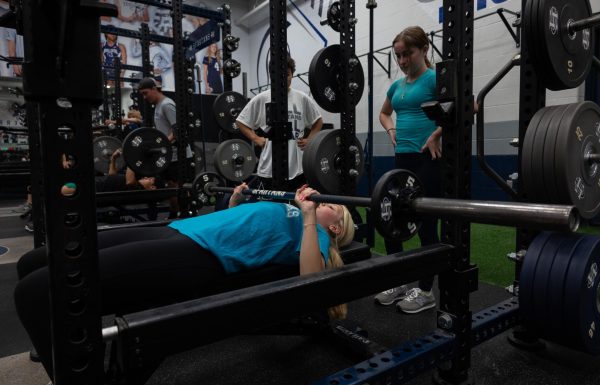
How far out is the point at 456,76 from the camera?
1.25 m

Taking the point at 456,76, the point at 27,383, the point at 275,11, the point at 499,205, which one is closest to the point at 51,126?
the point at 499,205

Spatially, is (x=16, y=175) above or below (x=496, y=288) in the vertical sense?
above

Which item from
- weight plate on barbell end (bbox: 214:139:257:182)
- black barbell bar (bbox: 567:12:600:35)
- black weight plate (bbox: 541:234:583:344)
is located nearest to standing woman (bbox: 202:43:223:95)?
weight plate on barbell end (bbox: 214:139:257:182)

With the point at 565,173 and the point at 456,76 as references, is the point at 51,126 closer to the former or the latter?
the point at 456,76

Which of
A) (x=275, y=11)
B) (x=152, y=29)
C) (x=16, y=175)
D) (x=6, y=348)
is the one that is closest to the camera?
(x=6, y=348)

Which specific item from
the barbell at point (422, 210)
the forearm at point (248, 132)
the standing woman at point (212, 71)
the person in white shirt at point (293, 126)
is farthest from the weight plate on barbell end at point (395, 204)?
the standing woman at point (212, 71)

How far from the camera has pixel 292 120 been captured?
2486 millimetres

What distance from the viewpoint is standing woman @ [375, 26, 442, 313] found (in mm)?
1886

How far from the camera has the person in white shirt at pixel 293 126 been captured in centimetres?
248

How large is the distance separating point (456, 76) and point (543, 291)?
782 mm

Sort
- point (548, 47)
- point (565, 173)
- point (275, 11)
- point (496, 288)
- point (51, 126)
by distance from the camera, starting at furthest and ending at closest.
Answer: point (496, 288) < point (275, 11) < point (548, 47) < point (565, 173) < point (51, 126)

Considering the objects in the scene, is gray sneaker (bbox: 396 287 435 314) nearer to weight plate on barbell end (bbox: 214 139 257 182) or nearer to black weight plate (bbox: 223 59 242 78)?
weight plate on barbell end (bbox: 214 139 257 182)

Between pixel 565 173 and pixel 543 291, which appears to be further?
pixel 543 291

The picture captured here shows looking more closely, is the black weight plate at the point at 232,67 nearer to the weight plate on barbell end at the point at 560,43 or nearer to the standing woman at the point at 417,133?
the standing woman at the point at 417,133
